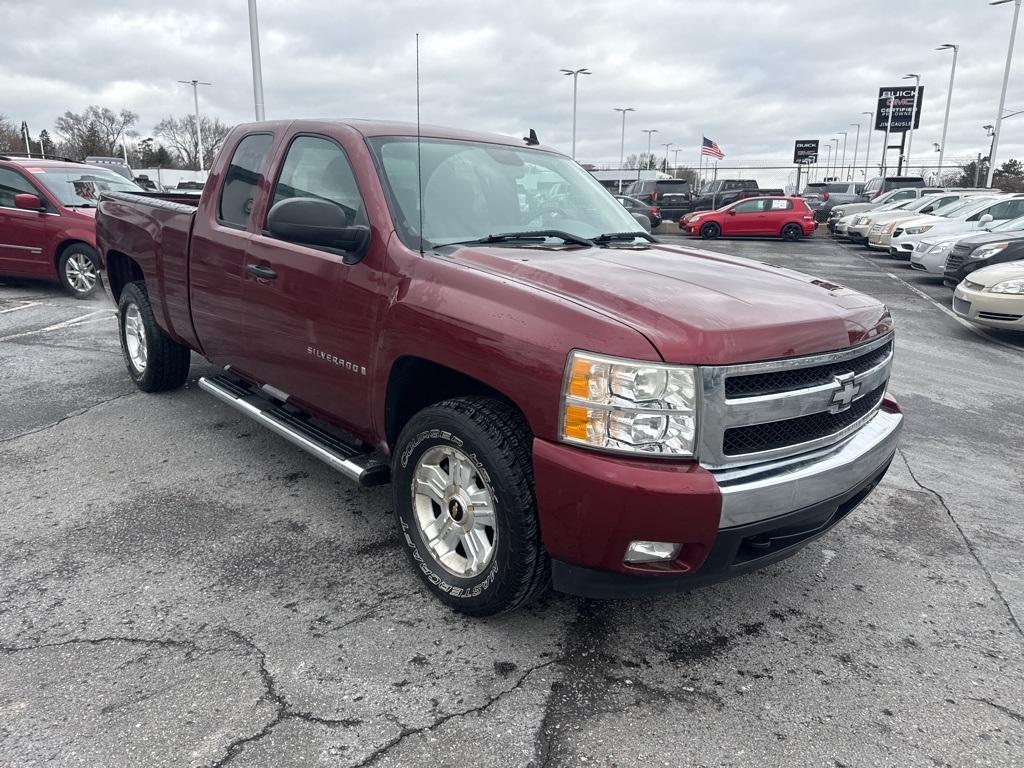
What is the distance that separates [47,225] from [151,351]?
5.81 m

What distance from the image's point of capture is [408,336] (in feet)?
9.66

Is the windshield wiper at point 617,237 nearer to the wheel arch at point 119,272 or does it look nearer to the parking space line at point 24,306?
the wheel arch at point 119,272

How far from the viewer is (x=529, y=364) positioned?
8.13 feet

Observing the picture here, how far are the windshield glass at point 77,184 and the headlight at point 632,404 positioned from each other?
957 centimetres

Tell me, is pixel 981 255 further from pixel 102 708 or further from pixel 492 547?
pixel 102 708

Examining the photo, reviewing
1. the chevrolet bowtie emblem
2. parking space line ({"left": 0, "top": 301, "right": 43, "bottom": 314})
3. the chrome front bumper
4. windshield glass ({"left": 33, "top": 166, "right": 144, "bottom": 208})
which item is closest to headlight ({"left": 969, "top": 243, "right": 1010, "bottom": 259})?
the chrome front bumper

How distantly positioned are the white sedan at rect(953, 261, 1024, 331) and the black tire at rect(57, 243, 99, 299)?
36.2 feet

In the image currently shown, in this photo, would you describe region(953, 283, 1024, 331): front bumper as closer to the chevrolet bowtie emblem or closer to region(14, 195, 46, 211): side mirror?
the chevrolet bowtie emblem

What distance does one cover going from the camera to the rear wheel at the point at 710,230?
25531mm

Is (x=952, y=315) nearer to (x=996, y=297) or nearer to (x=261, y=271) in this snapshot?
(x=996, y=297)

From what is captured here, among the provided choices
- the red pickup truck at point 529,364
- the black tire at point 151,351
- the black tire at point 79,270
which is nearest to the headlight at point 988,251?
the red pickup truck at point 529,364

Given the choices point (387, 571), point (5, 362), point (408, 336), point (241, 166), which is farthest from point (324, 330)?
point (5, 362)

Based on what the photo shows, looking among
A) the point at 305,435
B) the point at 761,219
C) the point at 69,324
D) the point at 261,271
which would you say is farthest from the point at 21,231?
the point at 761,219

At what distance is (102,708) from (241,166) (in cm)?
299
